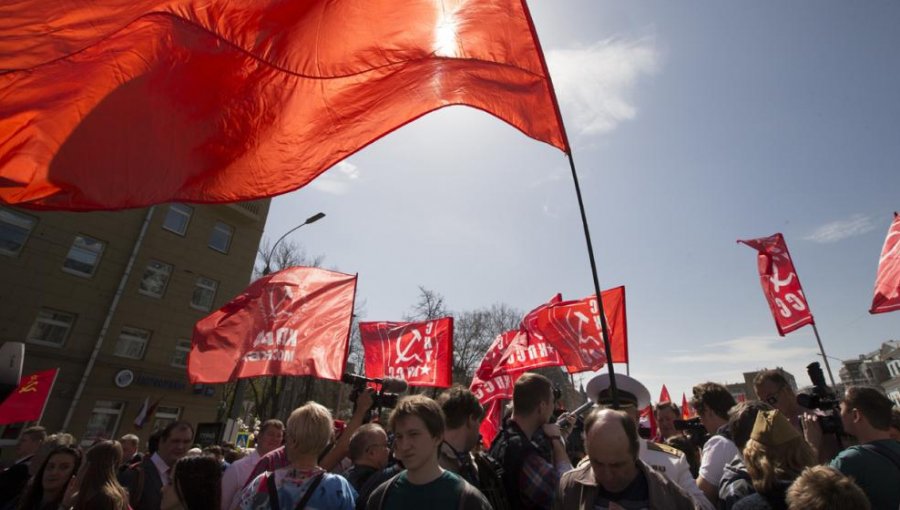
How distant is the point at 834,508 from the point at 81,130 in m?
4.26

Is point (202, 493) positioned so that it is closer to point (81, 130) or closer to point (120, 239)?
point (81, 130)

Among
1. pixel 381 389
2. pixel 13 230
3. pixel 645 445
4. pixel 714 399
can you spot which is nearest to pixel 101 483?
pixel 381 389

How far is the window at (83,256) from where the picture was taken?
17.3 meters

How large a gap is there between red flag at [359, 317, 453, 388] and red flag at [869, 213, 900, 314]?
6492 millimetres

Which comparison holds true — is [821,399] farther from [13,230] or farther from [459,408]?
[13,230]

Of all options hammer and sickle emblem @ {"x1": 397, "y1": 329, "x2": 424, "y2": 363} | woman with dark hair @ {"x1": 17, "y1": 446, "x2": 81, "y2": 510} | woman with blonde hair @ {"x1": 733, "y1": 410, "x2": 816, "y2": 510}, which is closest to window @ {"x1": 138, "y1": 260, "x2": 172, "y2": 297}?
hammer and sickle emblem @ {"x1": 397, "y1": 329, "x2": 424, "y2": 363}

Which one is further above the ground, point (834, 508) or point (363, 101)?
point (363, 101)

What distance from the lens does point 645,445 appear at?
2.99m

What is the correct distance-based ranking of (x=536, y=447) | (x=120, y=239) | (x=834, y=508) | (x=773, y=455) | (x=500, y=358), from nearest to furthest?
(x=834, y=508)
(x=773, y=455)
(x=536, y=447)
(x=500, y=358)
(x=120, y=239)

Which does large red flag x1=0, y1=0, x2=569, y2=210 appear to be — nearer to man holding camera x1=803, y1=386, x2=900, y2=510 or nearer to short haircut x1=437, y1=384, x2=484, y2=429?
short haircut x1=437, y1=384, x2=484, y2=429

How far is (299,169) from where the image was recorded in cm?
301

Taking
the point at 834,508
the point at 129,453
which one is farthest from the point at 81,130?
the point at 129,453

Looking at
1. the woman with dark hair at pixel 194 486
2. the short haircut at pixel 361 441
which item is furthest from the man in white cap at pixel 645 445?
the woman with dark hair at pixel 194 486

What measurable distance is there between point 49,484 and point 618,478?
15.3 feet
